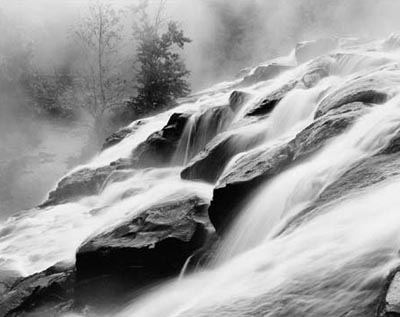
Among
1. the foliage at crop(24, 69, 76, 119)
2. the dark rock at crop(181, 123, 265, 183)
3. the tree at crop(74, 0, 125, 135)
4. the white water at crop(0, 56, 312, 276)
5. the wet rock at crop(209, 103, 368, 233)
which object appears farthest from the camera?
the foliage at crop(24, 69, 76, 119)

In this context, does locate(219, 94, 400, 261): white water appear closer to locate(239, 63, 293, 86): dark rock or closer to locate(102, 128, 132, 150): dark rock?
locate(239, 63, 293, 86): dark rock

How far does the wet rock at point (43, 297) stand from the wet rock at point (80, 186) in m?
5.95

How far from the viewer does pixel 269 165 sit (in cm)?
884

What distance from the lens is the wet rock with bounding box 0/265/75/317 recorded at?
31.2 feet

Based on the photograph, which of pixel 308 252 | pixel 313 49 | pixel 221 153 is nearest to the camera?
pixel 308 252

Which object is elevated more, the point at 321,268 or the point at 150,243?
the point at 150,243

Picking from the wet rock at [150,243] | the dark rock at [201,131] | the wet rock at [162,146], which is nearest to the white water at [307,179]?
the wet rock at [150,243]

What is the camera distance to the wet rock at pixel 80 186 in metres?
16.2

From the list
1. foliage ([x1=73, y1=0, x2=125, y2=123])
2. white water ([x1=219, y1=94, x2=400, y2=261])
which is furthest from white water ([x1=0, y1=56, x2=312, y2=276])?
foliage ([x1=73, y1=0, x2=125, y2=123])

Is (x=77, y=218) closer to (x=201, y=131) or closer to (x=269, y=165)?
(x=201, y=131)

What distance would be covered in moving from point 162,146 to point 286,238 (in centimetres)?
962

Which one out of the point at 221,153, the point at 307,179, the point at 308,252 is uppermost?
the point at 221,153

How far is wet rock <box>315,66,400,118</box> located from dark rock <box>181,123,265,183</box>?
1.79m

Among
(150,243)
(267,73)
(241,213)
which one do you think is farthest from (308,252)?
(267,73)
